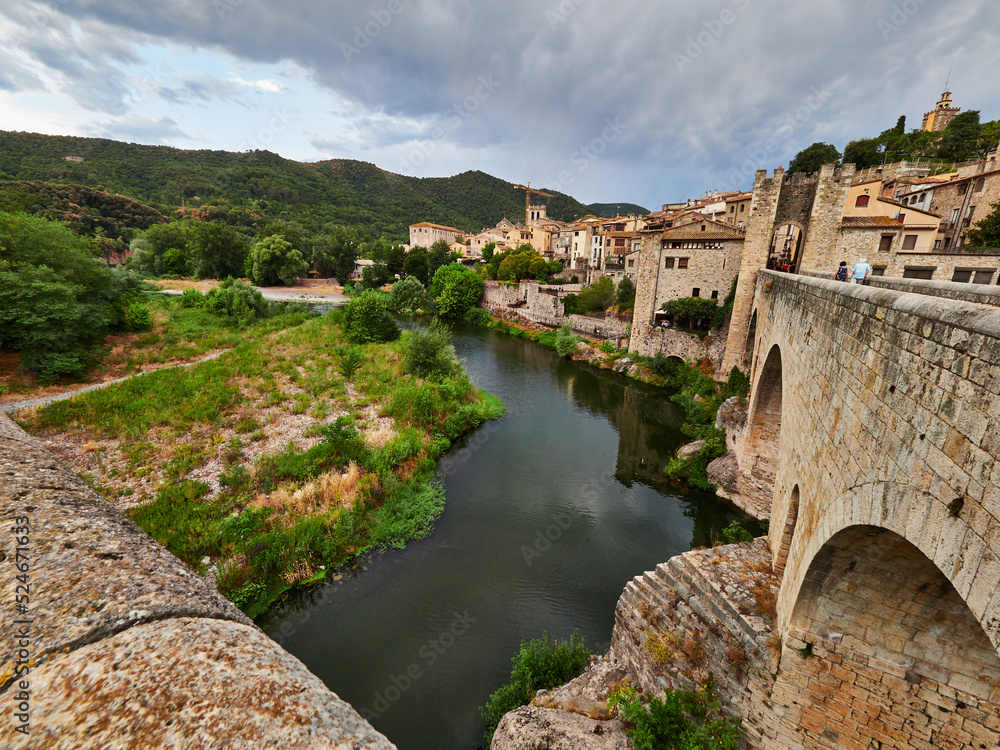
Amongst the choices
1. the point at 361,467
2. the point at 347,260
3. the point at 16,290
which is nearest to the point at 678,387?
the point at 361,467

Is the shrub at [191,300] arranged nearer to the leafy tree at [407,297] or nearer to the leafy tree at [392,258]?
the leafy tree at [407,297]

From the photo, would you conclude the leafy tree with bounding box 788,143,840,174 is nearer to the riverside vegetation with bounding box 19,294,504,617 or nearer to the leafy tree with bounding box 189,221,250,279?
the riverside vegetation with bounding box 19,294,504,617

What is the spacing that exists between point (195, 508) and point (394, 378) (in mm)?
10848

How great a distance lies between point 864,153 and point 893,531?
51.6 meters

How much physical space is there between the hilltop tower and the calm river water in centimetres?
5172

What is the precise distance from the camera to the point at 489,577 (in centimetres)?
981

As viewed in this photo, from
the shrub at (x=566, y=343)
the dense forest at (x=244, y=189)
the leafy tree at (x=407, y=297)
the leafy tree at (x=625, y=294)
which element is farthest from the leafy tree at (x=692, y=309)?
the dense forest at (x=244, y=189)

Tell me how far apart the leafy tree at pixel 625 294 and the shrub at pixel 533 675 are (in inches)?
1055

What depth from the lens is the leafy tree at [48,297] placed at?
14594mm

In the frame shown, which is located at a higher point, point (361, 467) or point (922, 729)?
point (922, 729)

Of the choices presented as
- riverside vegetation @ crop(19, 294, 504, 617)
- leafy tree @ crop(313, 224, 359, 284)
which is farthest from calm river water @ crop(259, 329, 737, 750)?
leafy tree @ crop(313, 224, 359, 284)

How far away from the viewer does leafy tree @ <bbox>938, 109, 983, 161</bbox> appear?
32.2 metres

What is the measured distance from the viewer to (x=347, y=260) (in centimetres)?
5484

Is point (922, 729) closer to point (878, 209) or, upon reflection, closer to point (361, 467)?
point (361, 467)
